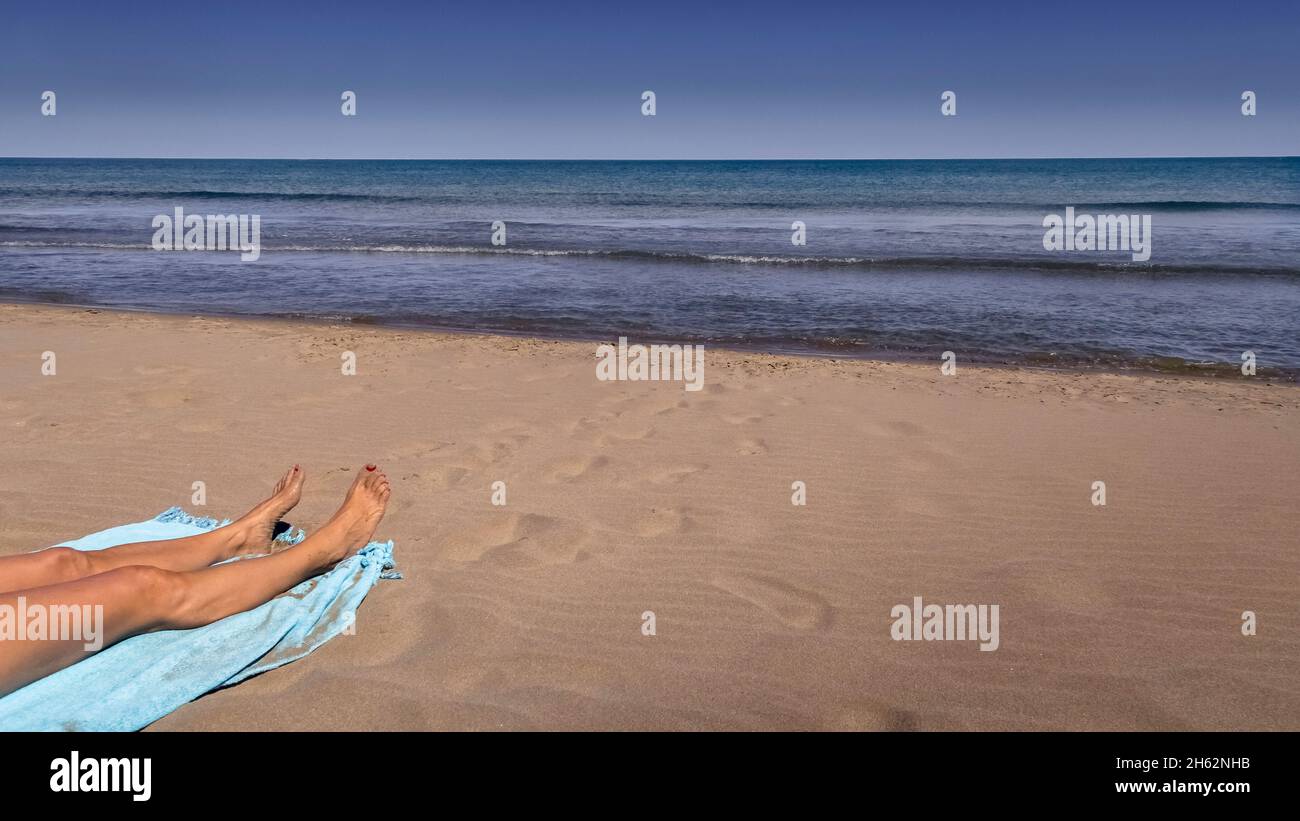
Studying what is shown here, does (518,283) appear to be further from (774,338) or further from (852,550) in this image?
(852,550)

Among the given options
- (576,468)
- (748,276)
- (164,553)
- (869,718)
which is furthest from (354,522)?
(748,276)

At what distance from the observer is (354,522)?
3.66 m

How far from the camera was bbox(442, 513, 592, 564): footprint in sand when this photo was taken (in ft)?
12.9

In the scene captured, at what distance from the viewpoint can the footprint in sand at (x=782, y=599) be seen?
3.42 meters

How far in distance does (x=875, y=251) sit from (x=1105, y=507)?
13.2m

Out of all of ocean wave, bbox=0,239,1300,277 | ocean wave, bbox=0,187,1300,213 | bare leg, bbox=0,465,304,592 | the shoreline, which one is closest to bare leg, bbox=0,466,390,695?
bare leg, bbox=0,465,304,592

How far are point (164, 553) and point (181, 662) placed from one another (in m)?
0.56

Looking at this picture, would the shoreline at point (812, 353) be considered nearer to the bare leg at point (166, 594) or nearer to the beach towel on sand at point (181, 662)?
the bare leg at point (166, 594)

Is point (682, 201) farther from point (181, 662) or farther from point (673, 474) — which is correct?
point (181, 662)

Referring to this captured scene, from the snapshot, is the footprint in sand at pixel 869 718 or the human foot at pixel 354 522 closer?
the footprint in sand at pixel 869 718

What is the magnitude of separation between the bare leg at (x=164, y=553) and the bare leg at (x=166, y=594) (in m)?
0.18

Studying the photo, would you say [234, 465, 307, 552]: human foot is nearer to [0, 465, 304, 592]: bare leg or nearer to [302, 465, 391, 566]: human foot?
[0, 465, 304, 592]: bare leg

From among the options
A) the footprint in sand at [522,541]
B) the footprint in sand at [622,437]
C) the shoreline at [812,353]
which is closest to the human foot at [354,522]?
the footprint in sand at [522,541]
